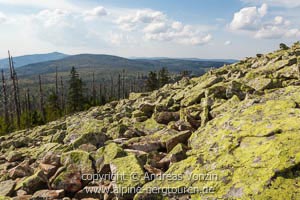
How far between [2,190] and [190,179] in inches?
290

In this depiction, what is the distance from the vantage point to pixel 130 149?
11945 millimetres

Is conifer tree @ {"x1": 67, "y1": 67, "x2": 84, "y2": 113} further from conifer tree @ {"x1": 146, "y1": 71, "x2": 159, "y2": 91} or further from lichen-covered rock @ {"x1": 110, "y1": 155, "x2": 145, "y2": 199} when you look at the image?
lichen-covered rock @ {"x1": 110, "y1": 155, "x2": 145, "y2": 199}

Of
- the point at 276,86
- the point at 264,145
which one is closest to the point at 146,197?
the point at 264,145

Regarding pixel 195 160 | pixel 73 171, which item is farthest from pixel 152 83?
pixel 195 160

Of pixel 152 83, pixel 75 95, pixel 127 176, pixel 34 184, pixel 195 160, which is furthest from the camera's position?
pixel 152 83

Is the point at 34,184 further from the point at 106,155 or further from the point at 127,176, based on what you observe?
the point at 127,176

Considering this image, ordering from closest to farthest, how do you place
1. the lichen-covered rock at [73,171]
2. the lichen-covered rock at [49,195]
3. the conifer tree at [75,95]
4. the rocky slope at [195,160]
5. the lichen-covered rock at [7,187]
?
1. the rocky slope at [195,160]
2. the lichen-covered rock at [49,195]
3. the lichen-covered rock at [73,171]
4. the lichen-covered rock at [7,187]
5. the conifer tree at [75,95]

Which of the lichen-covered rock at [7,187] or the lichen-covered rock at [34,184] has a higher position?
the lichen-covered rock at [34,184]

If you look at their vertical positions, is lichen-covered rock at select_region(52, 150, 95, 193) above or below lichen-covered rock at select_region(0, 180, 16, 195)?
above

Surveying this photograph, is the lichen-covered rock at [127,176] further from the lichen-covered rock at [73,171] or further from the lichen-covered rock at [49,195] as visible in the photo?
the lichen-covered rock at [49,195]

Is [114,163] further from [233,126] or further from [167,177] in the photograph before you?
[233,126]

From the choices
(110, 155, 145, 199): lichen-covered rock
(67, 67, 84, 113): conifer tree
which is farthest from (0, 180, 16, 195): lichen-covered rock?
(67, 67, 84, 113): conifer tree

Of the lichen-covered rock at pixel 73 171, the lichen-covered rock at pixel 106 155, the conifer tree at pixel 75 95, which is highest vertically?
the lichen-covered rock at pixel 106 155

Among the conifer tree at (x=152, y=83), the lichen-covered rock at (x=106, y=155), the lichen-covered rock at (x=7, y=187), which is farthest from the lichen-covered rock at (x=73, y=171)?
the conifer tree at (x=152, y=83)
